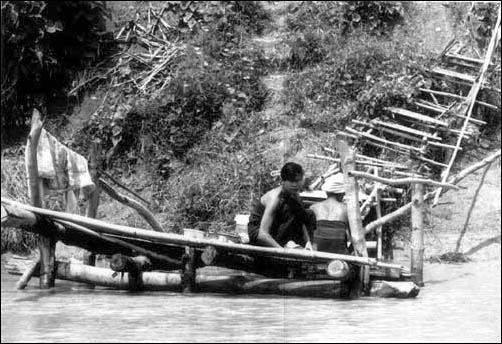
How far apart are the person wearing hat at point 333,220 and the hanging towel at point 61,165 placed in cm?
218

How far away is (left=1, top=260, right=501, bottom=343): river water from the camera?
7141mm

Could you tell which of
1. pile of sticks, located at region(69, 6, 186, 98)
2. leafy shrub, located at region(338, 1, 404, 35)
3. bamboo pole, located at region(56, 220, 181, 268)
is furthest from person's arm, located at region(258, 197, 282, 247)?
leafy shrub, located at region(338, 1, 404, 35)

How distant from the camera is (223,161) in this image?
13633mm

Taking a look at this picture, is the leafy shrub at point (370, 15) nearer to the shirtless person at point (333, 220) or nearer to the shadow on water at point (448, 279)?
the shadow on water at point (448, 279)

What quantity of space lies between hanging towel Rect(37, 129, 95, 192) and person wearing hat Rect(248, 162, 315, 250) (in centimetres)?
160

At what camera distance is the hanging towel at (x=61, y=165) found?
8805mm

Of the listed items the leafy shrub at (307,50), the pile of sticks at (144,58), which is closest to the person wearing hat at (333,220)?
the leafy shrub at (307,50)

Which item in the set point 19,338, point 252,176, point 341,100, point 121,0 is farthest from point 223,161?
point 19,338

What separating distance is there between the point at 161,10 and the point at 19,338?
9.82 meters

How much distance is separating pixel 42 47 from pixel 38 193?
22.7 feet

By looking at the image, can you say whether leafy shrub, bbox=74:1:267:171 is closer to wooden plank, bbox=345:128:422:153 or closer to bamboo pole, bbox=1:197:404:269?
wooden plank, bbox=345:128:422:153

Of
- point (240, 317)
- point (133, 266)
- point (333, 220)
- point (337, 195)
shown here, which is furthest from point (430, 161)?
point (240, 317)

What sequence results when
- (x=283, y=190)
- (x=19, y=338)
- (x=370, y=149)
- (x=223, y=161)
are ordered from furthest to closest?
(x=223, y=161)
(x=370, y=149)
(x=283, y=190)
(x=19, y=338)

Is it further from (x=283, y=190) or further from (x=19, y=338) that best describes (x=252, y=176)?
(x=19, y=338)
